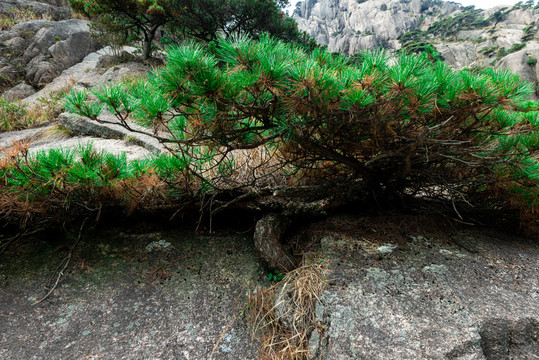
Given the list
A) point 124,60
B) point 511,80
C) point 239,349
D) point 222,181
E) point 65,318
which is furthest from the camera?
point 124,60

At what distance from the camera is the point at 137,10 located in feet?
20.7

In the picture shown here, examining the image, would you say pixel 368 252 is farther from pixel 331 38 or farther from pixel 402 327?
pixel 331 38

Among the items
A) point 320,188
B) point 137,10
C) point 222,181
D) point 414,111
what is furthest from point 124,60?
point 414,111

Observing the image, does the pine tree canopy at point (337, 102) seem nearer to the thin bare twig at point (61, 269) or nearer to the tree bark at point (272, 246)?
the tree bark at point (272, 246)

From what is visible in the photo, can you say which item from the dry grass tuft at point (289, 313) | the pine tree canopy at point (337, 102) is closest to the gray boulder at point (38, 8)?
the pine tree canopy at point (337, 102)

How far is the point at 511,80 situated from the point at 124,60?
8.86m

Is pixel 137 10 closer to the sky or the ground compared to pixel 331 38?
closer to the ground

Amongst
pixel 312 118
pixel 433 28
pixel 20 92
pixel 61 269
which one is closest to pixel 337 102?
pixel 312 118

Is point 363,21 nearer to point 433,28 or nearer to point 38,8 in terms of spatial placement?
point 433,28

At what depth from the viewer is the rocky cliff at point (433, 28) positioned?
963 inches

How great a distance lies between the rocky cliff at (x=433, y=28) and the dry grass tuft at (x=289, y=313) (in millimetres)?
19445

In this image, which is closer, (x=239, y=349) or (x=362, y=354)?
(x=362, y=354)

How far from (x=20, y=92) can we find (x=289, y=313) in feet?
27.6

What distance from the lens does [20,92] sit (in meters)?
6.11
